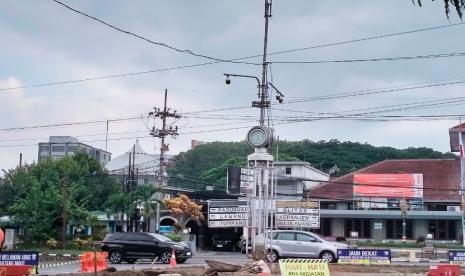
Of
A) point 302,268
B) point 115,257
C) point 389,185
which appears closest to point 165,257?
point 115,257

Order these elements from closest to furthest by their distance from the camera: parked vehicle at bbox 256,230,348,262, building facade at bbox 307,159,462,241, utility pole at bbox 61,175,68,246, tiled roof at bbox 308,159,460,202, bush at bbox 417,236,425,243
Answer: parked vehicle at bbox 256,230,348,262, utility pole at bbox 61,175,68,246, bush at bbox 417,236,425,243, building facade at bbox 307,159,462,241, tiled roof at bbox 308,159,460,202

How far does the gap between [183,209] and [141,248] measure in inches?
701

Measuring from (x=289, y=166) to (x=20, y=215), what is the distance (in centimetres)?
3223

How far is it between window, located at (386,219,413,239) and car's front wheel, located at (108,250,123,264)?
31.4 meters

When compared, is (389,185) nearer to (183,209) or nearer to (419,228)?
(419,228)

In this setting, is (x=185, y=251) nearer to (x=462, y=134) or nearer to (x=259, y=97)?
(x=259, y=97)

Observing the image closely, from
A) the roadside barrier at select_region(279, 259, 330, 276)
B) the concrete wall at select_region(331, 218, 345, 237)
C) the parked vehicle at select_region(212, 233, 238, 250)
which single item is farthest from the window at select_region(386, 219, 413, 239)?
the roadside barrier at select_region(279, 259, 330, 276)

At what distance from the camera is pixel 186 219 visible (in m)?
51.1

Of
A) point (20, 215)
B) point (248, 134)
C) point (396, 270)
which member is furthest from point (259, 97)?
point (20, 215)

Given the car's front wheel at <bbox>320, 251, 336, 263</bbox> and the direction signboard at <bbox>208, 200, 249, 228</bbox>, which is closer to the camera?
the direction signboard at <bbox>208, 200, 249, 228</bbox>

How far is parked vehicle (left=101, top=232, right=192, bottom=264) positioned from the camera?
3127 centimetres

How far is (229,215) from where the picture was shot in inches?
927

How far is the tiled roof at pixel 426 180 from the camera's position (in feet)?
187

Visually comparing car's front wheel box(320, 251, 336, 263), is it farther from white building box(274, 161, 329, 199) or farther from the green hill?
the green hill
